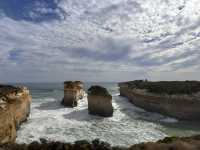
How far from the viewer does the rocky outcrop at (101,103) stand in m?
24.7

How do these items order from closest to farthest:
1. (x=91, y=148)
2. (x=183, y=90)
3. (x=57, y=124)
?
1. (x=91, y=148)
2. (x=57, y=124)
3. (x=183, y=90)

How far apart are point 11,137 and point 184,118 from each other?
1825 cm

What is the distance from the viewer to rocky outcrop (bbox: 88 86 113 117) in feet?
81.1

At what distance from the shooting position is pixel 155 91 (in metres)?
29.2

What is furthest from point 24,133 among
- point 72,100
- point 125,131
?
point 72,100

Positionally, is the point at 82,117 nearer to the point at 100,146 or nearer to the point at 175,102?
the point at 175,102

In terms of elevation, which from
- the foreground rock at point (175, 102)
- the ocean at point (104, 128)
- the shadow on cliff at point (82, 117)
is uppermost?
the foreground rock at point (175, 102)

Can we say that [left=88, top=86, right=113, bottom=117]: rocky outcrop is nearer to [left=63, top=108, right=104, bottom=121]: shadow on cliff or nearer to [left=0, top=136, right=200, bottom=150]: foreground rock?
[left=63, top=108, right=104, bottom=121]: shadow on cliff

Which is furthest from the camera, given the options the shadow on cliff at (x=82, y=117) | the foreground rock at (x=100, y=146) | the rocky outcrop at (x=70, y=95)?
the rocky outcrop at (x=70, y=95)

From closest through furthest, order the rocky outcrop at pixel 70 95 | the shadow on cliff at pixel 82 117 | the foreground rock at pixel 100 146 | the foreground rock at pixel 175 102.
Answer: the foreground rock at pixel 100 146 → the shadow on cliff at pixel 82 117 → the foreground rock at pixel 175 102 → the rocky outcrop at pixel 70 95

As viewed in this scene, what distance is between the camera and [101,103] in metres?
25.0

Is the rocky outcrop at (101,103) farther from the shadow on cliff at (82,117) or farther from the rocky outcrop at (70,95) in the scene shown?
the rocky outcrop at (70,95)

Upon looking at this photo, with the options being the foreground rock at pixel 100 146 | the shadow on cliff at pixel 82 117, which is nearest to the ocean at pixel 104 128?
the shadow on cliff at pixel 82 117

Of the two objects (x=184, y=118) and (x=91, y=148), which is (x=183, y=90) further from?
(x=91, y=148)
